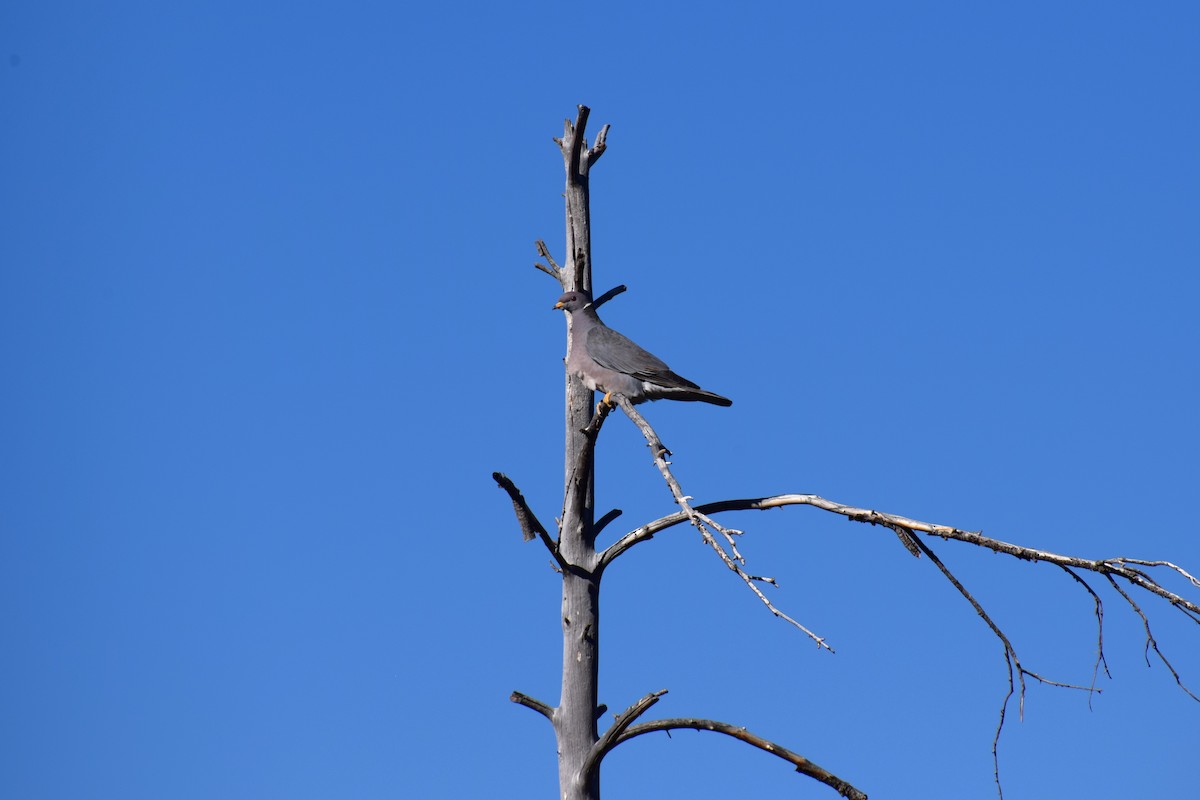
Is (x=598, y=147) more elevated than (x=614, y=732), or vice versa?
(x=598, y=147)

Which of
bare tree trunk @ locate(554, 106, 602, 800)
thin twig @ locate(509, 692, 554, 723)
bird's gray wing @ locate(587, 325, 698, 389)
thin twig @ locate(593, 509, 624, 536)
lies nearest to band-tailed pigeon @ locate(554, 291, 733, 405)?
bird's gray wing @ locate(587, 325, 698, 389)

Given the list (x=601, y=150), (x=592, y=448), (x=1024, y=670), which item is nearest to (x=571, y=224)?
(x=601, y=150)

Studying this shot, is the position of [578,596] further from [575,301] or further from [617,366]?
[575,301]

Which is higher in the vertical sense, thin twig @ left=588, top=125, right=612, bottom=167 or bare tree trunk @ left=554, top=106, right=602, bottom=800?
thin twig @ left=588, top=125, right=612, bottom=167

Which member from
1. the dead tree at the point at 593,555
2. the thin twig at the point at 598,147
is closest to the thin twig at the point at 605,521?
the dead tree at the point at 593,555

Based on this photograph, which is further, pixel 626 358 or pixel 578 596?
pixel 626 358

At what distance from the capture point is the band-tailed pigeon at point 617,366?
26.9 ft

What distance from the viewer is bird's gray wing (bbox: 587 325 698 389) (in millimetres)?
8266

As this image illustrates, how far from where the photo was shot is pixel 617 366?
8219mm

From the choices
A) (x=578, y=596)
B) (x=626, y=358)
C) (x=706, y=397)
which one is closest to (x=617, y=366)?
(x=626, y=358)

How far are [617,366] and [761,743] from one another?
2.76 m

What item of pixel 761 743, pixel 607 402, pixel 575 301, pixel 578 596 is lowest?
pixel 761 743

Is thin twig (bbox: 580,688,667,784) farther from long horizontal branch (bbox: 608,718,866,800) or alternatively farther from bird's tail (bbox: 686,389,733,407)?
bird's tail (bbox: 686,389,733,407)

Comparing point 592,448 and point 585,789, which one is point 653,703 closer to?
point 585,789
